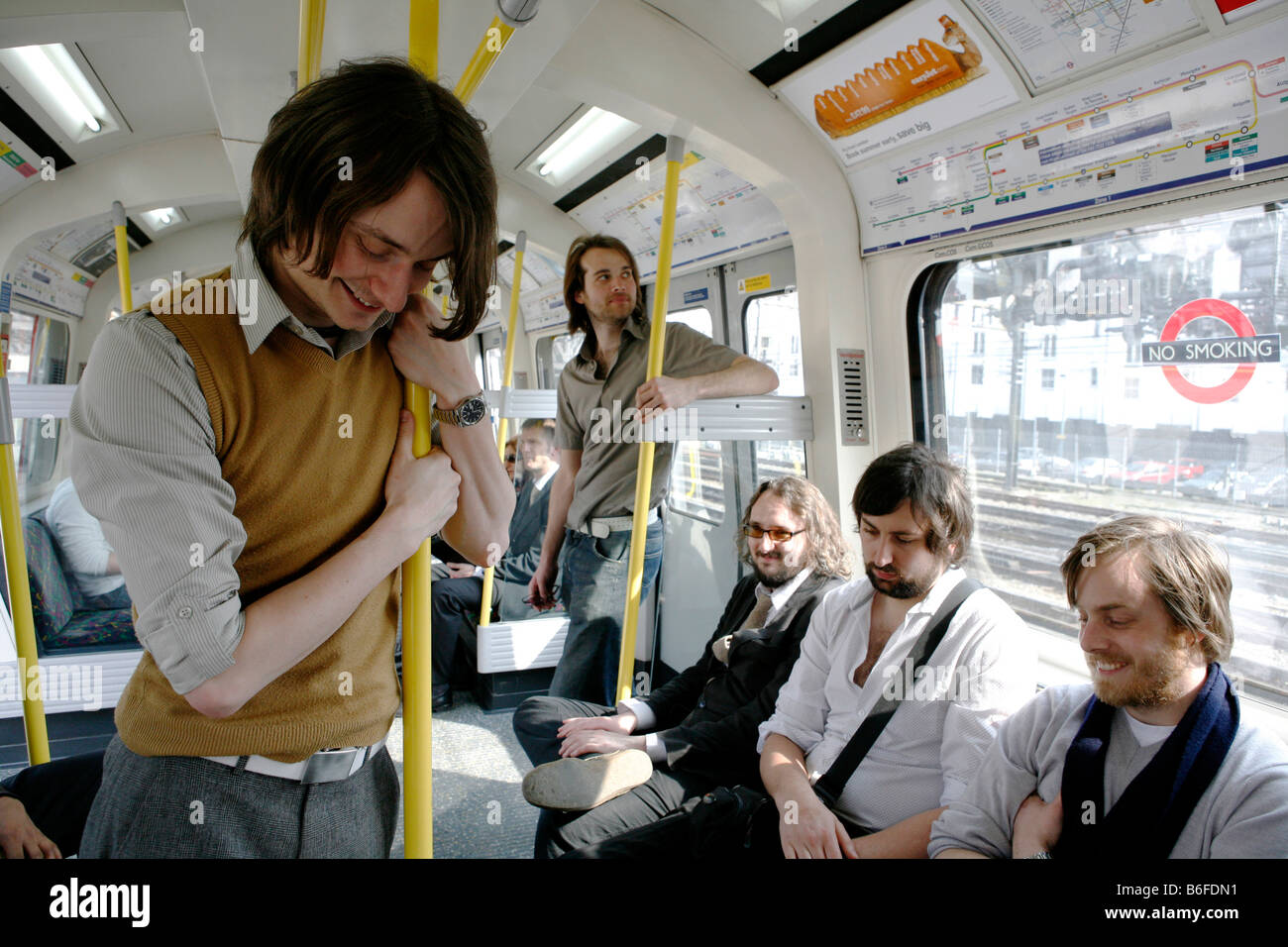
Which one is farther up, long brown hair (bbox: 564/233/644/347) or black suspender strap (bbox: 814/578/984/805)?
long brown hair (bbox: 564/233/644/347)

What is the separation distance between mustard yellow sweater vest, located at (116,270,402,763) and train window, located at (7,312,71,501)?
195 inches

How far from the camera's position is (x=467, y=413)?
992 millimetres

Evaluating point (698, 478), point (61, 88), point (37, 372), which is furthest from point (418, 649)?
point (37, 372)

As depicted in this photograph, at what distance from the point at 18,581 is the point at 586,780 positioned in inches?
59.7

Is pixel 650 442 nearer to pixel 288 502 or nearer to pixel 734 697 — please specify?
pixel 734 697

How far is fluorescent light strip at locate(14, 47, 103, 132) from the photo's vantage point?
287 centimetres

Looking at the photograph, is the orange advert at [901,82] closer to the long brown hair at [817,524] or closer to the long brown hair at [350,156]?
the long brown hair at [817,524]

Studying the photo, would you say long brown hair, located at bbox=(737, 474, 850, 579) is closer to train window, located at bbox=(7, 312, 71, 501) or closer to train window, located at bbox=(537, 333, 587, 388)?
train window, located at bbox=(537, 333, 587, 388)

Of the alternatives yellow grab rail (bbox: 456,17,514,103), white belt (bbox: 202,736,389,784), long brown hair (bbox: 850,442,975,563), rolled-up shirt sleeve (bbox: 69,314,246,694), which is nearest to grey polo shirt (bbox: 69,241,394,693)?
rolled-up shirt sleeve (bbox: 69,314,246,694)

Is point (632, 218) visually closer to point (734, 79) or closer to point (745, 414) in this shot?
point (734, 79)

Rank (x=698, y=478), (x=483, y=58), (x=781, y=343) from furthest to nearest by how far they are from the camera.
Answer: (x=698, y=478) < (x=781, y=343) < (x=483, y=58)

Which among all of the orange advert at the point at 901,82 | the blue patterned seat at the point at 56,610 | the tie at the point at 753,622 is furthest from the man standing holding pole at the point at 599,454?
the blue patterned seat at the point at 56,610

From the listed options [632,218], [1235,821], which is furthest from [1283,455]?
[632,218]

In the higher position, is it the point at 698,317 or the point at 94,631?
the point at 698,317
